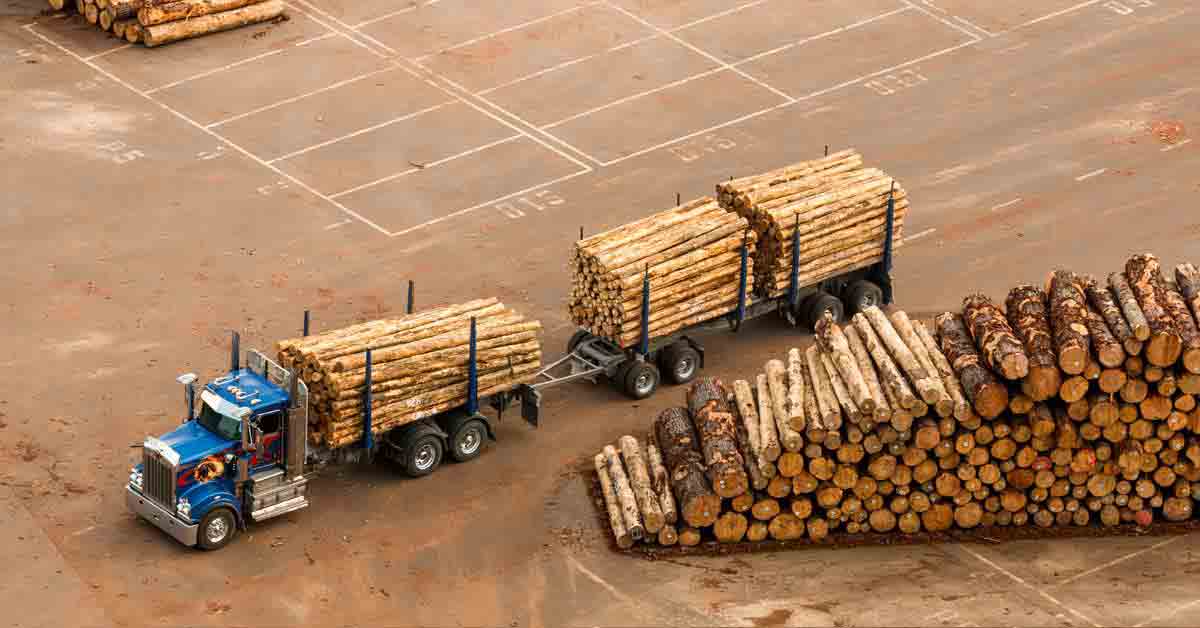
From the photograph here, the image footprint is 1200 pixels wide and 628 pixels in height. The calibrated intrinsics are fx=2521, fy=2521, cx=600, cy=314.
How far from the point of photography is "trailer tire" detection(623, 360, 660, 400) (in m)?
45.1

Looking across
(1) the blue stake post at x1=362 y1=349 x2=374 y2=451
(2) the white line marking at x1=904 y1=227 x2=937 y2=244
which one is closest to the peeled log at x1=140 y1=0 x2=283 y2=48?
(2) the white line marking at x1=904 y1=227 x2=937 y2=244

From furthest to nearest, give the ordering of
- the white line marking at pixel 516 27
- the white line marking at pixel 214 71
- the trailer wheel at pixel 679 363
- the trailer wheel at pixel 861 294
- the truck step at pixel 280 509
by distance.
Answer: the white line marking at pixel 516 27, the white line marking at pixel 214 71, the trailer wheel at pixel 861 294, the trailer wheel at pixel 679 363, the truck step at pixel 280 509

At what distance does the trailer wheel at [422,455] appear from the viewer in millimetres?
42281

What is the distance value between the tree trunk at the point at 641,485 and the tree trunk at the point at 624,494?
0.27ft

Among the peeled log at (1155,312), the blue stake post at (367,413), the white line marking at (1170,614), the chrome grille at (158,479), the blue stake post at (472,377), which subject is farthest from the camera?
the blue stake post at (472,377)

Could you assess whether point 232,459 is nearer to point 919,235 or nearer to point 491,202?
point 491,202

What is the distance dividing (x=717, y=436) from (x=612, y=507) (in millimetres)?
2069

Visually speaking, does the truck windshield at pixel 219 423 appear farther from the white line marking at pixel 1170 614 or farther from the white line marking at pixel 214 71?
the white line marking at pixel 214 71

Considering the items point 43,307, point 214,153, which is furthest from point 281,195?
point 43,307

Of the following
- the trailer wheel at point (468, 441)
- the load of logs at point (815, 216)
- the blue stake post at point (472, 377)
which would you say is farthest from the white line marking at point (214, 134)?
the blue stake post at point (472, 377)

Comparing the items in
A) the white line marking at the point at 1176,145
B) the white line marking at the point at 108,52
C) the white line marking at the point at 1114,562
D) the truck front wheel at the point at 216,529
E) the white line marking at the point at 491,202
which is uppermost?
the white line marking at the point at 108,52

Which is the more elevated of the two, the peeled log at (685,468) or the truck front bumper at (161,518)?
the peeled log at (685,468)

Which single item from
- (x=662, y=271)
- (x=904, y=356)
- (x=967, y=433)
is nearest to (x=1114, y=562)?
(x=967, y=433)

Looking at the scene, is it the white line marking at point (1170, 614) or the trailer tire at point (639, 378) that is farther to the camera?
the trailer tire at point (639, 378)
